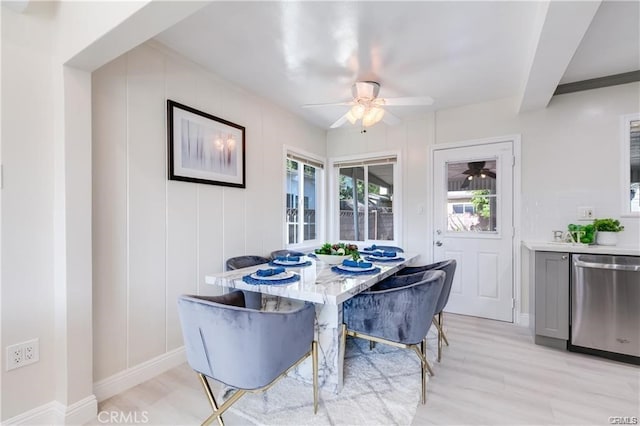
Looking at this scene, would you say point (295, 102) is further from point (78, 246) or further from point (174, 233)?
point (78, 246)

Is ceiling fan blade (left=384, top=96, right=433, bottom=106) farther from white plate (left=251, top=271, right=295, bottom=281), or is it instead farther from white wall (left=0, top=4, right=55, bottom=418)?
white wall (left=0, top=4, right=55, bottom=418)

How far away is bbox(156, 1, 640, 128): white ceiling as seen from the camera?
183 cm

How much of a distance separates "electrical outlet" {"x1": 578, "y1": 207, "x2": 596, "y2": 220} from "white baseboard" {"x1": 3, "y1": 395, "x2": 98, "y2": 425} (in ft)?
13.8

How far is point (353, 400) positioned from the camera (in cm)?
187

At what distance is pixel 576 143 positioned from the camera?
9.84ft

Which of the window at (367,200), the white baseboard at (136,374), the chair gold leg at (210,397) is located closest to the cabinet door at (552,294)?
the window at (367,200)

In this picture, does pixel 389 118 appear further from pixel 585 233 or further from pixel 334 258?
pixel 585 233

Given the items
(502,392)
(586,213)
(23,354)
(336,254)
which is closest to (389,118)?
(336,254)

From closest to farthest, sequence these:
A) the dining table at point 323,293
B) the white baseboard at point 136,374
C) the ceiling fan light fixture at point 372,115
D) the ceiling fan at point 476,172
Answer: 1. the dining table at point 323,293
2. the white baseboard at point 136,374
3. the ceiling fan light fixture at point 372,115
4. the ceiling fan at point 476,172

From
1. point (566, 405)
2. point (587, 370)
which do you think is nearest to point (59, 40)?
point (566, 405)

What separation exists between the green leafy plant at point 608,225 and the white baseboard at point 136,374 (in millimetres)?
3819

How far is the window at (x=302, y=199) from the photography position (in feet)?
12.7

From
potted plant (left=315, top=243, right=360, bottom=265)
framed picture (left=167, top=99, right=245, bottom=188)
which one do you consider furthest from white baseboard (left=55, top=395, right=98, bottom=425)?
potted plant (left=315, top=243, right=360, bottom=265)

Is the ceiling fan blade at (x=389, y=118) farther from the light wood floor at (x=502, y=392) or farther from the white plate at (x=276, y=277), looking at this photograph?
the light wood floor at (x=502, y=392)
